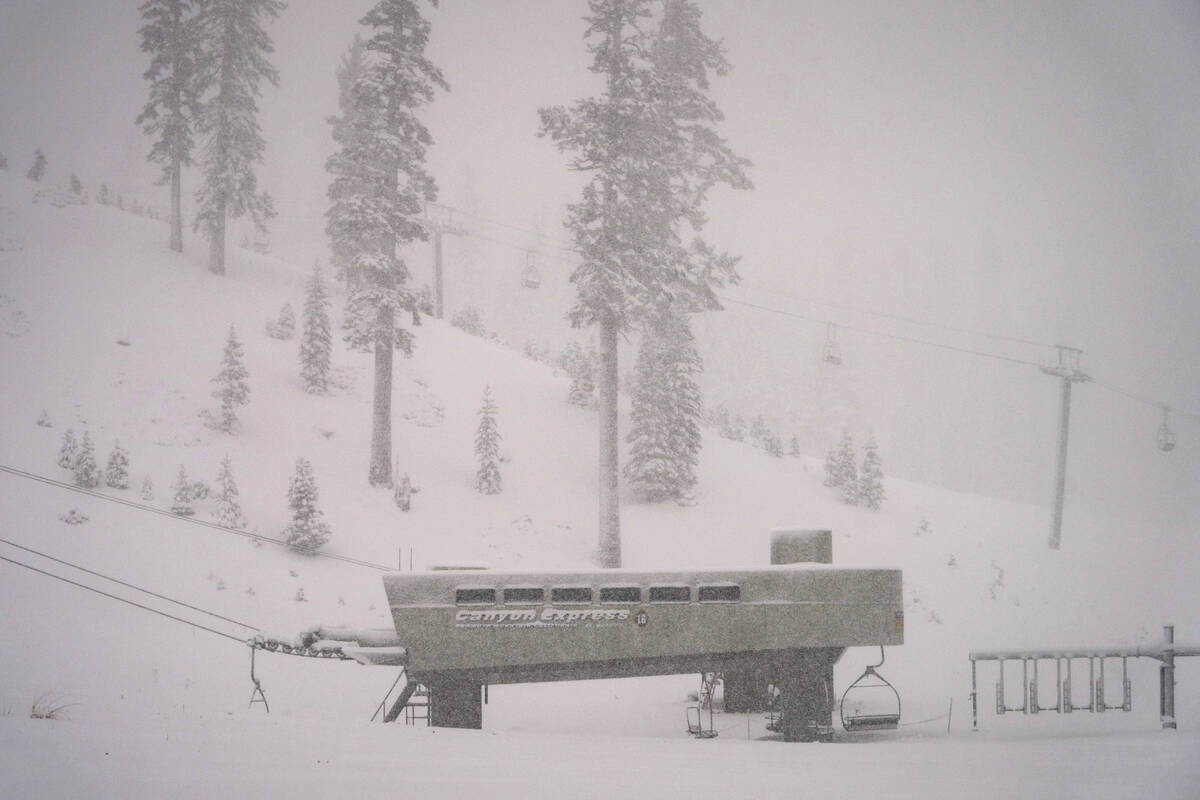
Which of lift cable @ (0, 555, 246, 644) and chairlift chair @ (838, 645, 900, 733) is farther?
lift cable @ (0, 555, 246, 644)

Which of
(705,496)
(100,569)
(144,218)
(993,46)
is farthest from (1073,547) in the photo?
(144,218)

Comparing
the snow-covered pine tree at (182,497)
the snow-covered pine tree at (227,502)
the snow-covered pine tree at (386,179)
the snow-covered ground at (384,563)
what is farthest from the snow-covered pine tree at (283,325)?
the snow-covered pine tree at (182,497)

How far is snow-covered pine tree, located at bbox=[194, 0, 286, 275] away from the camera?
20562 mm

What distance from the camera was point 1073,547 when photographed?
2298cm

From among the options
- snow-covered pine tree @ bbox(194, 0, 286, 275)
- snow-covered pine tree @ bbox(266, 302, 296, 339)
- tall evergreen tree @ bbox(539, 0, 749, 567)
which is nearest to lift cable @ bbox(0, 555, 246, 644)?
tall evergreen tree @ bbox(539, 0, 749, 567)

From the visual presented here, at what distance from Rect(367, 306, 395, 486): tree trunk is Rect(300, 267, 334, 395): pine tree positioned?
3.36 metres

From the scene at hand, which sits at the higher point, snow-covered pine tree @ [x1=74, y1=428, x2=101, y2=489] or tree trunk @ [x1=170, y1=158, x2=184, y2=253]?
tree trunk @ [x1=170, y1=158, x2=184, y2=253]

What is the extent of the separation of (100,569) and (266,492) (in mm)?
3920

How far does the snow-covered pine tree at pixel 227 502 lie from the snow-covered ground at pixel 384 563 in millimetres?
277

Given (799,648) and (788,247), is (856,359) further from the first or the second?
(799,648)

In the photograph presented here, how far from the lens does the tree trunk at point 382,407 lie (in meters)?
17.8

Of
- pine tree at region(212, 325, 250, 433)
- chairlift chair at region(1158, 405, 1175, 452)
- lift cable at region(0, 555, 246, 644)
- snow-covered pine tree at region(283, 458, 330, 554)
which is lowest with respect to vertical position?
lift cable at region(0, 555, 246, 644)

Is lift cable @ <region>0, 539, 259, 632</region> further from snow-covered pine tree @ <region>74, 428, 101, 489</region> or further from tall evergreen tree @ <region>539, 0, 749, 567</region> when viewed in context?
tall evergreen tree @ <region>539, 0, 749, 567</region>

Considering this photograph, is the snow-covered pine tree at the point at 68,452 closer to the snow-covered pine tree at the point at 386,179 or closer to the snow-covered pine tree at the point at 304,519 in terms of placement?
the snow-covered pine tree at the point at 304,519
